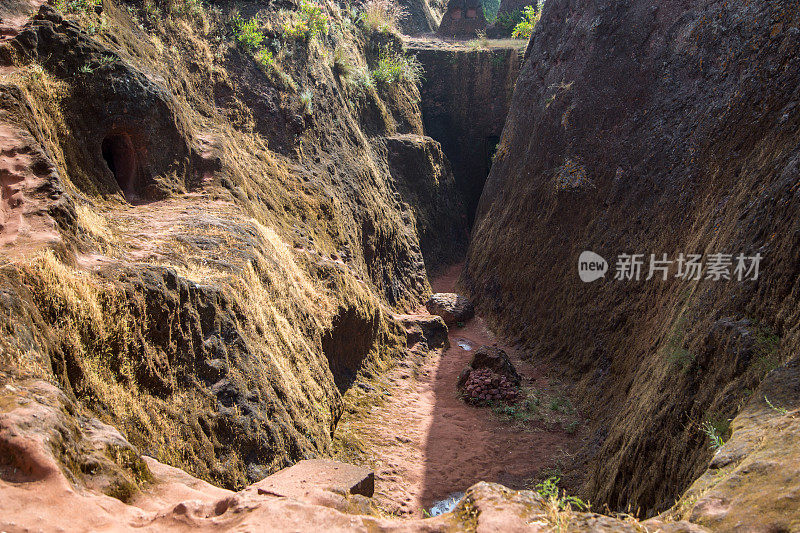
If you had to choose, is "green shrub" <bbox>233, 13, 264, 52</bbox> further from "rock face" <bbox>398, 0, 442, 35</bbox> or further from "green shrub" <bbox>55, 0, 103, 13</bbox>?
"rock face" <bbox>398, 0, 442, 35</bbox>

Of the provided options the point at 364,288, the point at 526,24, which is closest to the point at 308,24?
the point at 364,288

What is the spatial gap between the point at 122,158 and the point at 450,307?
6.81m

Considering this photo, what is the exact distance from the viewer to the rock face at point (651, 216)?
160 inches

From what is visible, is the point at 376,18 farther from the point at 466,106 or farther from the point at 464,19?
the point at 464,19

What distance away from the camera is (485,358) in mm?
8742

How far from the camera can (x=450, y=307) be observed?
38.0 feet

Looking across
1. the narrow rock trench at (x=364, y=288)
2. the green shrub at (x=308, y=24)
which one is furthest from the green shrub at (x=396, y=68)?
the green shrub at (x=308, y=24)

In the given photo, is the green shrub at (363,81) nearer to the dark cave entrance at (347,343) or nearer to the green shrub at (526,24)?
the green shrub at (526,24)

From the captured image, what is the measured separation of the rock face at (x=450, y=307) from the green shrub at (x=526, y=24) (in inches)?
396

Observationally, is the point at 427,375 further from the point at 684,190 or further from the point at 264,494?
the point at 264,494

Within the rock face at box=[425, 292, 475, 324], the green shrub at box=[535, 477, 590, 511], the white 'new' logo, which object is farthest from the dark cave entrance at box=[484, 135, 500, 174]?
the green shrub at box=[535, 477, 590, 511]

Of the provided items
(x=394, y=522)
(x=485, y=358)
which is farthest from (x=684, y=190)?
Answer: (x=394, y=522)

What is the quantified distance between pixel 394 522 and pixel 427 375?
695 centimetres

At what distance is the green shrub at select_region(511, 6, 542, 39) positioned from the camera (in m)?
18.0
